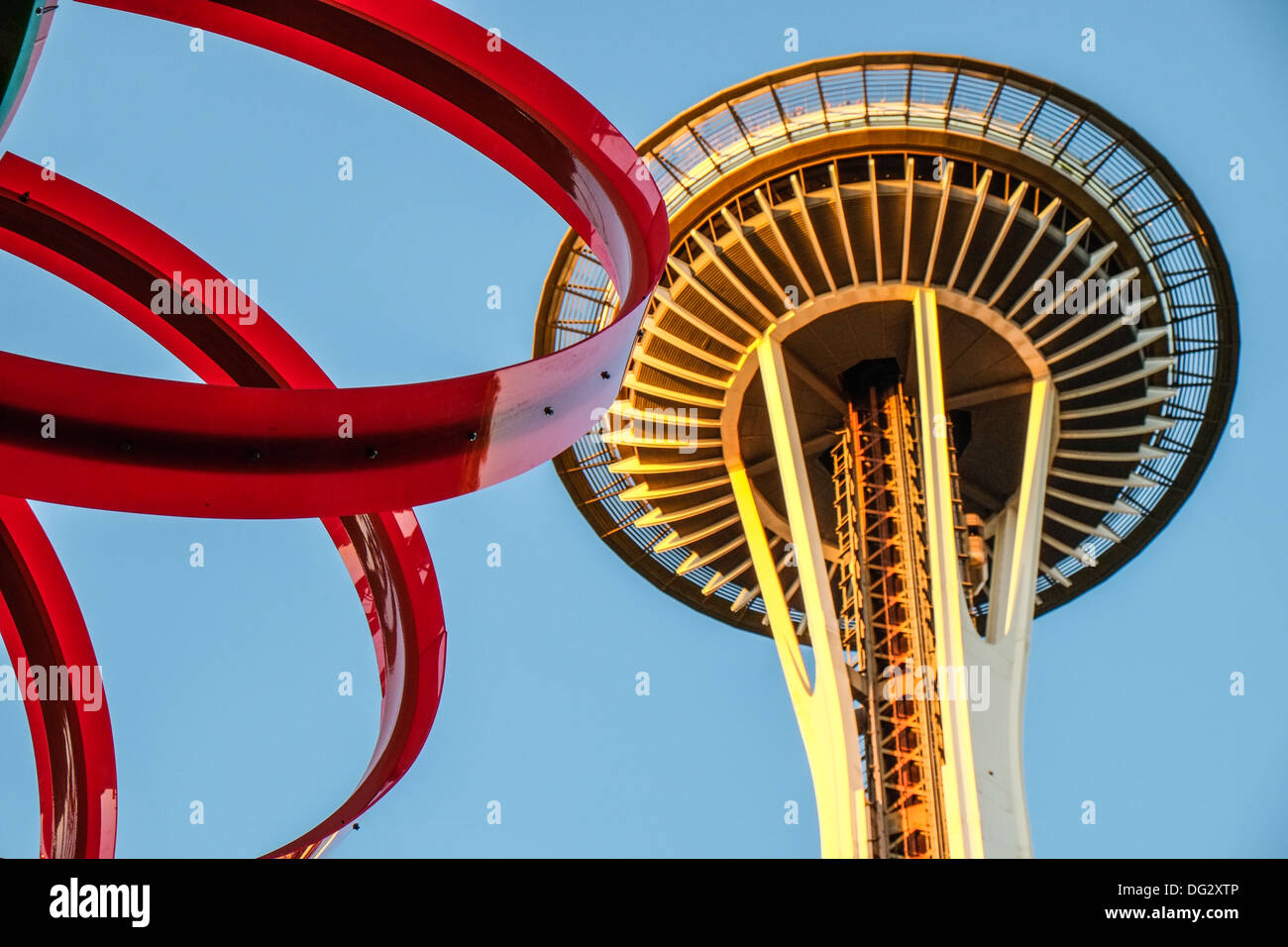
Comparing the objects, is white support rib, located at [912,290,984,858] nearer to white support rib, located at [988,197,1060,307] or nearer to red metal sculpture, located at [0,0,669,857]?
white support rib, located at [988,197,1060,307]

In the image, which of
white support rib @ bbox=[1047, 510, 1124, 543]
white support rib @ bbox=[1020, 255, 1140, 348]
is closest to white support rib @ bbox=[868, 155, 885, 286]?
white support rib @ bbox=[1020, 255, 1140, 348]

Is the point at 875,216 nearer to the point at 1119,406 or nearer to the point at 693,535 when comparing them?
the point at 1119,406

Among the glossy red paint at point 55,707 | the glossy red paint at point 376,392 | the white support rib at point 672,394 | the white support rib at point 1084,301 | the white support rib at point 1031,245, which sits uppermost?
the white support rib at point 1031,245

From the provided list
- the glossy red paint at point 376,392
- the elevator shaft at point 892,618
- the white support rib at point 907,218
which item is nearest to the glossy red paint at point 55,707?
the glossy red paint at point 376,392

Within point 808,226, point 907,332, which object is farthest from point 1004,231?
point 808,226

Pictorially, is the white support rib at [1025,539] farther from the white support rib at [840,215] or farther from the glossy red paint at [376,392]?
the glossy red paint at [376,392]

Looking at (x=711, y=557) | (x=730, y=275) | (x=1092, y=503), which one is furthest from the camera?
(x=711, y=557)
